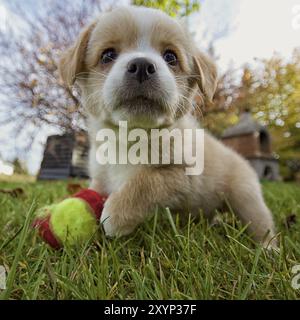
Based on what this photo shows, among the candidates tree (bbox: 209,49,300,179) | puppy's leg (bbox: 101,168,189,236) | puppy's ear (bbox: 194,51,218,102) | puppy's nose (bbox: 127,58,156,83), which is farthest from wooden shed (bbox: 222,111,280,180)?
puppy's nose (bbox: 127,58,156,83)

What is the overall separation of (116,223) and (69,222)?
7.1 inches

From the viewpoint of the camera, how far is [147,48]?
1.64 metres

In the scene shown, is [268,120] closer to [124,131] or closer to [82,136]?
[82,136]

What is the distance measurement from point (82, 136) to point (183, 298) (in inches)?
235

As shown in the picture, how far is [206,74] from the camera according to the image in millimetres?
1853

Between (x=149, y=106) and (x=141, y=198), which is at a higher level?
(x=149, y=106)

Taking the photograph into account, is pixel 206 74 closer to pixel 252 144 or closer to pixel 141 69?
pixel 141 69

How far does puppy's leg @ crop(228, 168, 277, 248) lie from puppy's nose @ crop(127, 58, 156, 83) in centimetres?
69

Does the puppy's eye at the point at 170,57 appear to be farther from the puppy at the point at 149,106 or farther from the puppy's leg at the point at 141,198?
the puppy's leg at the point at 141,198

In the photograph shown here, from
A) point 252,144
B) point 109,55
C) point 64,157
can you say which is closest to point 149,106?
point 109,55

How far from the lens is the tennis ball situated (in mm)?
1324

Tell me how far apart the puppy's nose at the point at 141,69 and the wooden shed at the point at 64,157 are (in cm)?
545

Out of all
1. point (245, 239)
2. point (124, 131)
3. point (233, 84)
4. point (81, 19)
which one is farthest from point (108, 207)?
point (233, 84)

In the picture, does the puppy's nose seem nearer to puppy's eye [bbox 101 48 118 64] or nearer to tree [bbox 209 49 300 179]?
puppy's eye [bbox 101 48 118 64]
